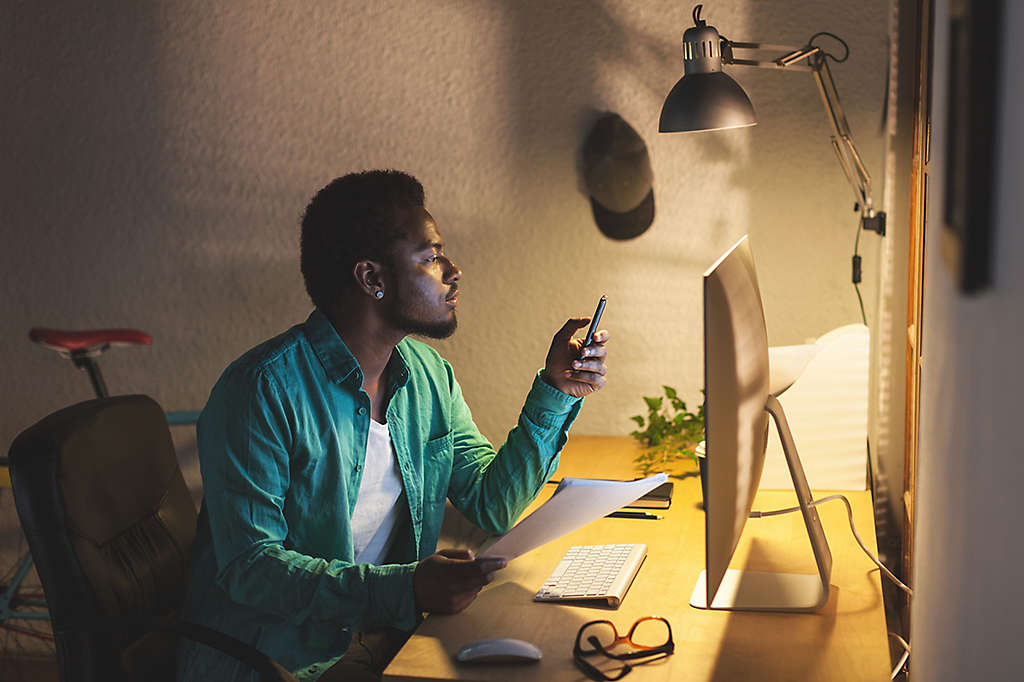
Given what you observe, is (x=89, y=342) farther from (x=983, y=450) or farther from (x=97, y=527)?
(x=983, y=450)

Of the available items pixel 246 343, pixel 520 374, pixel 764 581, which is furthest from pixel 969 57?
pixel 246 343

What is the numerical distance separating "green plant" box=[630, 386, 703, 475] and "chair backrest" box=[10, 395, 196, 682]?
100 centimetres

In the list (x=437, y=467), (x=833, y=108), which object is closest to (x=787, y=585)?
(x=437, y=467)

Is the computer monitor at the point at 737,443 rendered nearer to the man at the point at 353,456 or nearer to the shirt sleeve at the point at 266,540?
the man at the point at 353,456

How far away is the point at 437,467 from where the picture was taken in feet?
5.63

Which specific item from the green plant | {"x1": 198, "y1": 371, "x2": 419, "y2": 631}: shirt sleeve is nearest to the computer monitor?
{"x1": 198, "y1": 371, "x2": 419, "y2": 631}: shirt sleeve

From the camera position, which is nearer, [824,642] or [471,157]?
[824,642]

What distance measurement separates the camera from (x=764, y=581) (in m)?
1.42

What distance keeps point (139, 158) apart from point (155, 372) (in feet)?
1.92

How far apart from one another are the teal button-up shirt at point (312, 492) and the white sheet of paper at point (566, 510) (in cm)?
17

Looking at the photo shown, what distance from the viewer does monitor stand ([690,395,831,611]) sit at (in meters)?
1.33

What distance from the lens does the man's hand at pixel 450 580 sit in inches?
51.6

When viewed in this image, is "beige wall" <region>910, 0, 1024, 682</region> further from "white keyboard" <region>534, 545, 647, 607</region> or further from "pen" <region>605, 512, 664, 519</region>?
"pen" <region>605, 512, 664, 519</region>

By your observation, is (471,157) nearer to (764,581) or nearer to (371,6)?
(371,6)
